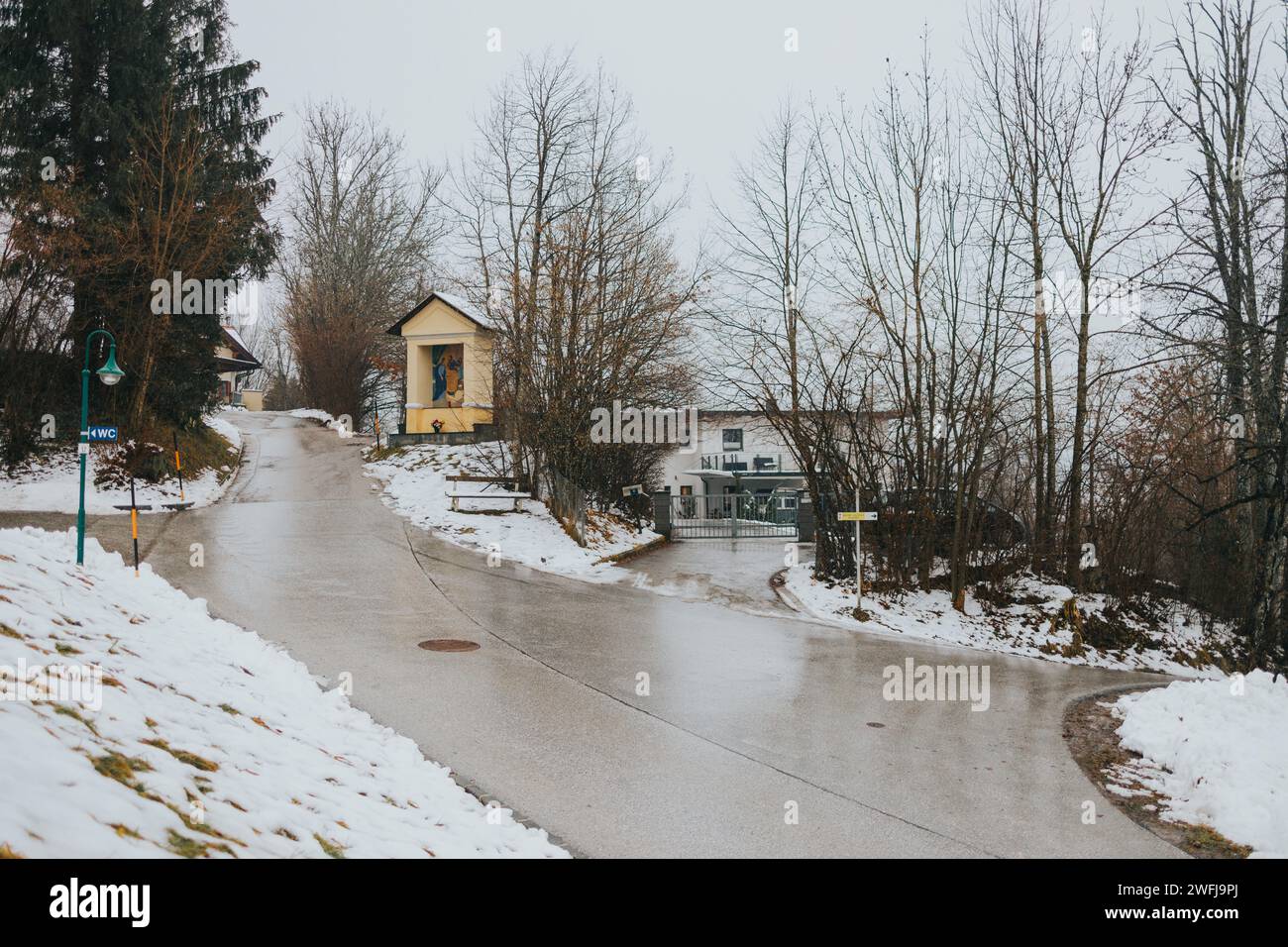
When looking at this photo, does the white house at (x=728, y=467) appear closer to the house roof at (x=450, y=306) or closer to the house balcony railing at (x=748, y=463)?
the house balcony railing at (x=748, y=463)

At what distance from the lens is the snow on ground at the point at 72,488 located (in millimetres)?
20000

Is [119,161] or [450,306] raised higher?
[119,161]

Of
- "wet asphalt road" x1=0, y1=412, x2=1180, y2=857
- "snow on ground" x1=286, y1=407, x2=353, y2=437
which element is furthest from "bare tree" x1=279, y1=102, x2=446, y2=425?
"wet asphalt road" x1=0, y1=412, x2=1180, y2=857

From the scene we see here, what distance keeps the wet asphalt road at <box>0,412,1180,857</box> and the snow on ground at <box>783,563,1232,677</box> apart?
6.63 feet

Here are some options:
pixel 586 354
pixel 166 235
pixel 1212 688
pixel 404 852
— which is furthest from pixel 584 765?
pixel 166 235

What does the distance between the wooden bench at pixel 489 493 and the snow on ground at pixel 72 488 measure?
6350mm

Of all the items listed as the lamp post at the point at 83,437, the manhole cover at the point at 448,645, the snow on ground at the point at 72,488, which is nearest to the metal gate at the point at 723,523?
the snow on ground at the point at 72,488

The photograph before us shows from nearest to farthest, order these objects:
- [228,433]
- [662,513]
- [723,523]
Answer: [662,513] → [723,523] → [228,433]

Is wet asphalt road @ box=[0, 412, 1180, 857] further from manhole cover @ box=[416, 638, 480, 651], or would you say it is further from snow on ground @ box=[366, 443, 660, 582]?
snow on ground @ box=[366, 443, 660, 582]

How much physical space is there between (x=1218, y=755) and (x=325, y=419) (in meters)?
41.1

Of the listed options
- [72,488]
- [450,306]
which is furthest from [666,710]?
[450,306]

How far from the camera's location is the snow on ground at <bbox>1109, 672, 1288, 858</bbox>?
6.50 meters

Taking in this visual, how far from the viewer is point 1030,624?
17.1 meters

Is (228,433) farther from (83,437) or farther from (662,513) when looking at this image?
(83,437)
